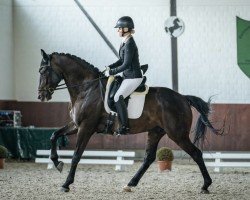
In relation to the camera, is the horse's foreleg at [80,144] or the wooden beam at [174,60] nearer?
the horse's foreleg at [80,144]

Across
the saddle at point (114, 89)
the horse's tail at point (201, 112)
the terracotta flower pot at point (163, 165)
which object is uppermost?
the saddle at point (114, 89)

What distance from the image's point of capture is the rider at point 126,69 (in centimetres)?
788

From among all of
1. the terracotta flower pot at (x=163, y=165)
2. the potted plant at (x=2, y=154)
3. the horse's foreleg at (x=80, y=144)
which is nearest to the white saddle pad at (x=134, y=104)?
the horse's foreleg at (x=80, y=144)

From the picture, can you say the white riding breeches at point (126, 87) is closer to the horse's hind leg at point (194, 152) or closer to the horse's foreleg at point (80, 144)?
the horse's foreleg at point (80, 144)

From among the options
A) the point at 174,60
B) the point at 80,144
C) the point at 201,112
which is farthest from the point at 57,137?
the point at 174,60

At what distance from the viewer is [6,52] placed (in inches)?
586

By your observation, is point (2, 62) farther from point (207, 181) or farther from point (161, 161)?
point (207, 181)

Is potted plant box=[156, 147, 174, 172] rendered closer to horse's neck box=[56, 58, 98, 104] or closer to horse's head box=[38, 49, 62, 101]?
horse's neck box=[56, 58, 98, 104]

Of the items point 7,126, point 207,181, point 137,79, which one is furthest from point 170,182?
point 7,126

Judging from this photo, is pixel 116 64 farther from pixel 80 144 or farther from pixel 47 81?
pixel 80 144

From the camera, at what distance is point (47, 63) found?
8352 mm

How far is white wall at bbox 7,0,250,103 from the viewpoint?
14.6 m

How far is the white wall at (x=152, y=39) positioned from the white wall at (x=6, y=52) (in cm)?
18

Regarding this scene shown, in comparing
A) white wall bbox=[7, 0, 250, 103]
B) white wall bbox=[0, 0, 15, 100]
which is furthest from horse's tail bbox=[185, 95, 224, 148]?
white wall bbox=[0, 0, 15, 100]
